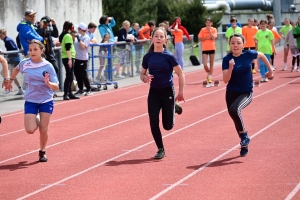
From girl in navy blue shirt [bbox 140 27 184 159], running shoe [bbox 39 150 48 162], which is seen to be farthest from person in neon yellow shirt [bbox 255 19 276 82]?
running shoe [bbox 39 150 48 162]

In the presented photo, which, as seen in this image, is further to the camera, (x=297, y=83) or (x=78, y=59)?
(x=297, y=83)

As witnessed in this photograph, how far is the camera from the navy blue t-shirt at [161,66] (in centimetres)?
1095

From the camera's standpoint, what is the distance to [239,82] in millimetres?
11320

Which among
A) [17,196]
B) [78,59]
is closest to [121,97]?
[78,59]

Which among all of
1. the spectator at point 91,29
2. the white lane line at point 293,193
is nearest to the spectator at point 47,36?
the spectator at point 91,29

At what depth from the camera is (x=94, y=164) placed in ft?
35.3

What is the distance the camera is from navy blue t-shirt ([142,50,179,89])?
10.9 meters

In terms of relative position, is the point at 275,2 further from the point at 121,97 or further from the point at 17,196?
the point at 17,196

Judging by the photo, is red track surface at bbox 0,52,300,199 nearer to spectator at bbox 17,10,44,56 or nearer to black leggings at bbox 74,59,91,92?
spectator at bbox 17,10,44,56

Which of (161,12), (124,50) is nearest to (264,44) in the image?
(124,50)

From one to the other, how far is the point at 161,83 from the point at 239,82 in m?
1.14

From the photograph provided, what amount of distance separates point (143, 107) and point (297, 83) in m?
7.04

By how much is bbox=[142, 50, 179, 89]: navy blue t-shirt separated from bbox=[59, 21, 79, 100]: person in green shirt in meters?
8.88

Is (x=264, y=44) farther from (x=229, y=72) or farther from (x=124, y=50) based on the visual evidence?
(x=229, y=72)
